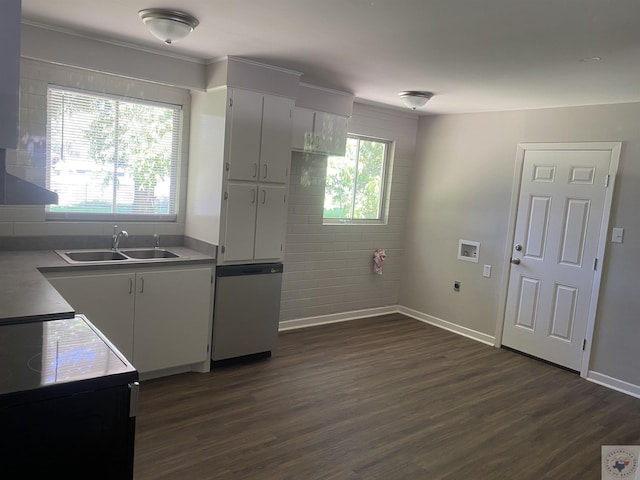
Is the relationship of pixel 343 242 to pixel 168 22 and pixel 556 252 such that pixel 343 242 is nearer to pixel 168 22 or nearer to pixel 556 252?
pixel 556 252

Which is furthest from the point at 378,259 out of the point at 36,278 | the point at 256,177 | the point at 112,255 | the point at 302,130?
the point at 36,278

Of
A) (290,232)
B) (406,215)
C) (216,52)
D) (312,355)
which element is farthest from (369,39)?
(406,215)

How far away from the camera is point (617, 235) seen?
405cm

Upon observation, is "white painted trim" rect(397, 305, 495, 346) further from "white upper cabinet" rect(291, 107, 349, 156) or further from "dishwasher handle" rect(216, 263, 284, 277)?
"dishwasher handle" rect(216, 263, 284, 277)

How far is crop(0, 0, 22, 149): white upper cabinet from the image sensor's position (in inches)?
60.9

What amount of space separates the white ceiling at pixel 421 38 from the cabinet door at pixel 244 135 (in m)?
0.32

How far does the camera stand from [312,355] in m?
4.33

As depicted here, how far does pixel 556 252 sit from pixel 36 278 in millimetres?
4256

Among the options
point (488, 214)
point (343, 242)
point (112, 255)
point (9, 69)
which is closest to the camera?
point (9, 69)

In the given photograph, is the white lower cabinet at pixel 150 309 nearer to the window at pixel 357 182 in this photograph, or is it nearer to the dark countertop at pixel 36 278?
the dark countertop at pixel 36 278

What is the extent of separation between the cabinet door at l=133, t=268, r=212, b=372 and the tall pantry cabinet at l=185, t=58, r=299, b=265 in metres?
0.33

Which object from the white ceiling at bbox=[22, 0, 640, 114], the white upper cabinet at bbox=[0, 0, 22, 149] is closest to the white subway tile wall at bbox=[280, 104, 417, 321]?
the white ceiling at bbox=[22, 0, 640, 114]

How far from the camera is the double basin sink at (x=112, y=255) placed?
11.3ft

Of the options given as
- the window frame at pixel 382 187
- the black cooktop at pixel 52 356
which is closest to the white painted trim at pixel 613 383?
the window frame at pixel 382 187
